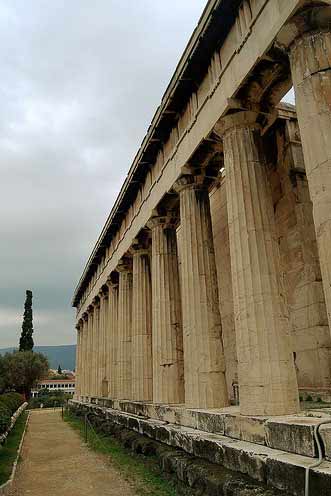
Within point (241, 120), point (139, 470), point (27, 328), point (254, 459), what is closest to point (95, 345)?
point (139, 470)

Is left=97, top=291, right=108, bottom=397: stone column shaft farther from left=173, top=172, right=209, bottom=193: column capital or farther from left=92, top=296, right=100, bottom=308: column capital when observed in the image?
left=173, top=172, right=209, bottom=193: column capital

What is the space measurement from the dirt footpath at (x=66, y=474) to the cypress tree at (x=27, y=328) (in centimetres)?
7089

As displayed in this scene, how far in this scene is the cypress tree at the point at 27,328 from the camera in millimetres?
89062

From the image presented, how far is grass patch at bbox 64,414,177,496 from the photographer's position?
11.4m

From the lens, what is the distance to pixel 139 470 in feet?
45.5

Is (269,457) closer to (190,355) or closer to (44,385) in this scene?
(190,355)

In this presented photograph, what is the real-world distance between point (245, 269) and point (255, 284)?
0.51 m

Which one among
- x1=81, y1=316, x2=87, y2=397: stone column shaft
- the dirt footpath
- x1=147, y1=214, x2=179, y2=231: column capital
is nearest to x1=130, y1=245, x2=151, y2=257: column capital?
x1=147, y1=214, x2=179, y2=231: column capital

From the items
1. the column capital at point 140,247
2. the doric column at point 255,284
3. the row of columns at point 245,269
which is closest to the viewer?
the row of columns at point 245,269

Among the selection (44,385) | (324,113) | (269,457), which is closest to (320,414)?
(269,457)

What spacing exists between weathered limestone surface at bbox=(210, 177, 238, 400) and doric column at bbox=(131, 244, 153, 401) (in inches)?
160

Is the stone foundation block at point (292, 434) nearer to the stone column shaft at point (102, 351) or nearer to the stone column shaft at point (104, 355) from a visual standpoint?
the stone column shaft at point (104, 355)

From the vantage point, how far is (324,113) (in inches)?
364

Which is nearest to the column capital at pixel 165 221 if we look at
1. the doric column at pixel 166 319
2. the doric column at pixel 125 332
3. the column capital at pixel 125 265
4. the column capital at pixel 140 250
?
the doric column at pixel 166 319
